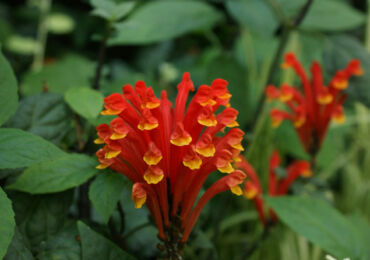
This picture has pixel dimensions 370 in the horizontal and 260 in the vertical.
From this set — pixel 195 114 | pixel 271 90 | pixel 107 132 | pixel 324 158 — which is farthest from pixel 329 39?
pixel 107 132

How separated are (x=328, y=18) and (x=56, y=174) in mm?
835

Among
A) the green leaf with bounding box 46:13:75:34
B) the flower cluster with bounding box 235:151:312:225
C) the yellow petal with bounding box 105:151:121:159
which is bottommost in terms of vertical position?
the flower cluster with bounding box 235:151:312:225

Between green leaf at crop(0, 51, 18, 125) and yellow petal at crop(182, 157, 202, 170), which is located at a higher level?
green leaf at crop(0, 51, 18, 125)

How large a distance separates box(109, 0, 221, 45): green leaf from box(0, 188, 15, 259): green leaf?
565 mm

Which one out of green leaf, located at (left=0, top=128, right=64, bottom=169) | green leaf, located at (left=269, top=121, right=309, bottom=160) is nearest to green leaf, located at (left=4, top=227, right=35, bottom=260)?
green leaf, located at (left=0, top=128, right=64, bottom=169)

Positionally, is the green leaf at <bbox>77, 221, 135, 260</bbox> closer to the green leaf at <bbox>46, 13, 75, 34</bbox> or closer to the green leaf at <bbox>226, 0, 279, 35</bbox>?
the green leaf at <bbox>226, 0, 279, 35</bbox>

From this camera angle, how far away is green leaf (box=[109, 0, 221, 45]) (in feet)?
3.05

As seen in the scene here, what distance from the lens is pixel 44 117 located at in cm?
61

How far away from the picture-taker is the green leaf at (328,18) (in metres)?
0.99

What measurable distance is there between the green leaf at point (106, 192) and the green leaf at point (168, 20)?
48 cm

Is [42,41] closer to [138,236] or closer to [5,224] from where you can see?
[138,236]

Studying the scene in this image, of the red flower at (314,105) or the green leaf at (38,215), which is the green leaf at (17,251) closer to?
the green leaf at (38,215)

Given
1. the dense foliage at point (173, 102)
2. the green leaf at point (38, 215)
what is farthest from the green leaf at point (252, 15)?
→ the green leaf at point (38, 215)

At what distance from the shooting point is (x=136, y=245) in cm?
65
